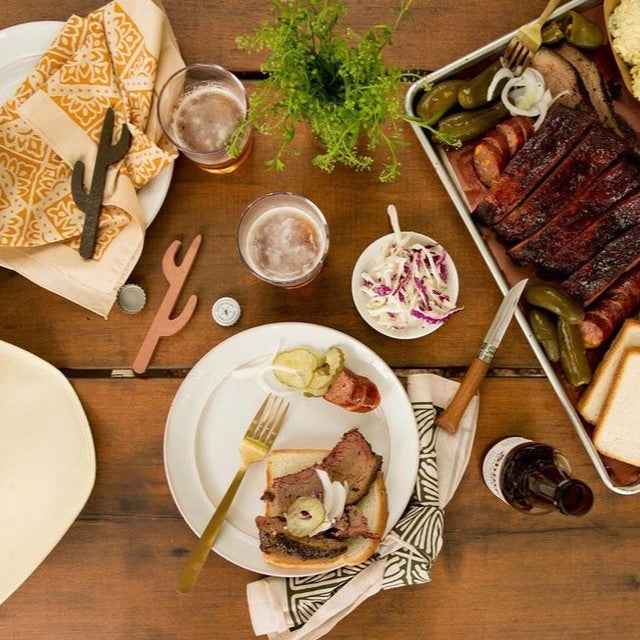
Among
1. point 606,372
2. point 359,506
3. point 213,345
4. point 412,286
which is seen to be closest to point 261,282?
point 213,345

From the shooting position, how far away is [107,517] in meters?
1.97

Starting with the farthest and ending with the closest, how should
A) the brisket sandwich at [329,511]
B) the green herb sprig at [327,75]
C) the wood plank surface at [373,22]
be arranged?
the wood plank surface at [373,22] → the brisket sandwich at [329,511] → the green herb sprig at [327,75]

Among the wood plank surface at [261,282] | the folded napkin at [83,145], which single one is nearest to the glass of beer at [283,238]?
the wood plank surface at [261,282]

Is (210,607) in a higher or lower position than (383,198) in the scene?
lower

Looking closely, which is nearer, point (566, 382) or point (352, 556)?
point (352, 556)

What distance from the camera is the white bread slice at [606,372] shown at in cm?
190

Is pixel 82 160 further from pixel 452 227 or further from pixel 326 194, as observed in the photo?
pixel 452 227

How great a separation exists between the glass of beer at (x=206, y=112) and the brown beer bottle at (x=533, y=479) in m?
1.19

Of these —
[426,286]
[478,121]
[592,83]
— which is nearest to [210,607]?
[426,286]

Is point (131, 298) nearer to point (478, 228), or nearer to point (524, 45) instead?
point (478, 228)

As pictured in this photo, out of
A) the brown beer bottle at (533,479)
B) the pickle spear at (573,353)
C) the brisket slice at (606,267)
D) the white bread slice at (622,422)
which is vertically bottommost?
the brown beer bottle at (533,479)

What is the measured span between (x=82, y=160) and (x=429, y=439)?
1332mm

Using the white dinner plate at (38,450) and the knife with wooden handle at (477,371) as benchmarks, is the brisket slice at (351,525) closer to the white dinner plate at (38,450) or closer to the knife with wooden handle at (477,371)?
the knife with wooden handle at (477,371)

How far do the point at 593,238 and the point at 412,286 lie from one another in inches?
22.6
